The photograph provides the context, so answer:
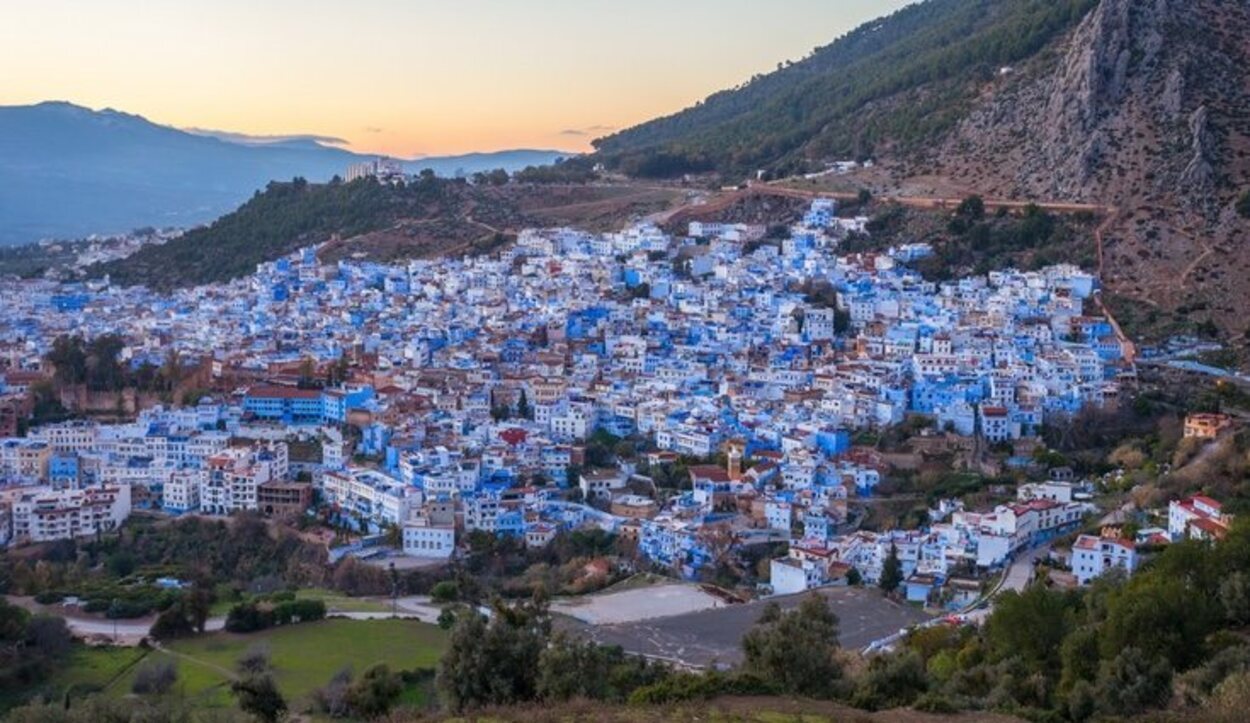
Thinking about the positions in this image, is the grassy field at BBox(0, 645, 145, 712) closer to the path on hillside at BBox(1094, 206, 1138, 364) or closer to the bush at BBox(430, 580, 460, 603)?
the bush at BBox(430, 580, 460, 603)

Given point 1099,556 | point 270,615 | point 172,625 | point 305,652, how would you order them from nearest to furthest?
point 305,652, point 1099,556, point 172,625, point 270,615

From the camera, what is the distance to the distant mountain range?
70625 millimetres

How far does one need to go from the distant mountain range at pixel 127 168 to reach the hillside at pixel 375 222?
2313cm

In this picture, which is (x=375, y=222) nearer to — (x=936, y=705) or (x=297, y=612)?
(x=297, y=612)

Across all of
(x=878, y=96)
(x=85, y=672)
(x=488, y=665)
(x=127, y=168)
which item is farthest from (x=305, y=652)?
(x=127, y=168)

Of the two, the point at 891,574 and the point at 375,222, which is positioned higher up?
the point at 375,222

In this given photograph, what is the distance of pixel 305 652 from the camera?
14570 millimetres

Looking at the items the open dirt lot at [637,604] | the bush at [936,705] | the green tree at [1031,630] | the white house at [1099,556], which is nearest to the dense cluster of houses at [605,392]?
the open dirt lot at [637,604]

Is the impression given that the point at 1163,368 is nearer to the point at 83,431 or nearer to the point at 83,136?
the point at 83,431

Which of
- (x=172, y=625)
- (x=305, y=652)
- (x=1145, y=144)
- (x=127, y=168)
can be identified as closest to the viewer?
(x=305, y=652)

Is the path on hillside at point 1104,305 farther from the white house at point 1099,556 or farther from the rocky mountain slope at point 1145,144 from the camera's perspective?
the white house at point 1099,556

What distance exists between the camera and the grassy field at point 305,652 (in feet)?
44.5

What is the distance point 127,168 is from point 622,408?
67.6m

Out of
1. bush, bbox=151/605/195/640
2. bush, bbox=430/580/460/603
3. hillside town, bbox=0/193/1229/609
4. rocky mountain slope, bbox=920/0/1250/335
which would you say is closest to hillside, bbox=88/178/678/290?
hillside town, bbox=0/193/1229/609
